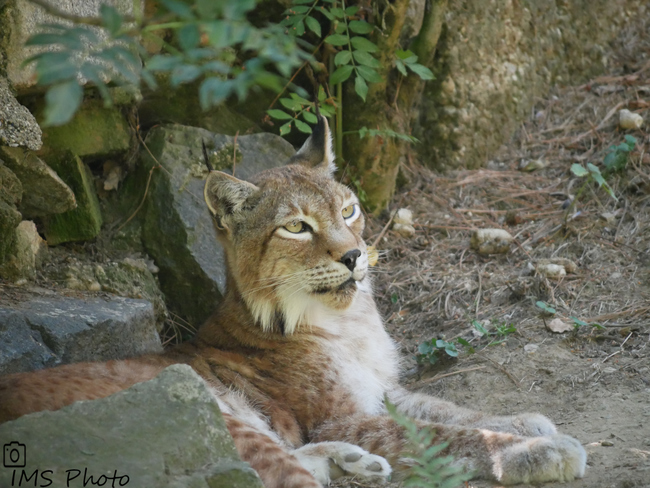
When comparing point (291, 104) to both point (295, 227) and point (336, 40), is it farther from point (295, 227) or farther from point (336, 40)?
point (295, 227)

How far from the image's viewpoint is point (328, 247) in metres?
3.86

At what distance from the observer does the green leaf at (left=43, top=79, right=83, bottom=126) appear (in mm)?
1393

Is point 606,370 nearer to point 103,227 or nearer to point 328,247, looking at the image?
point 328,247

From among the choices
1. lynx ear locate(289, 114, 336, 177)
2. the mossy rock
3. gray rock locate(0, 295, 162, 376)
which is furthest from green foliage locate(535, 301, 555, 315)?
the mossy rock

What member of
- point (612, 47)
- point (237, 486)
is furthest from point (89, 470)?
point (612, 47)

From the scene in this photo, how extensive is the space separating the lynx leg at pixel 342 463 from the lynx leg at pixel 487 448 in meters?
0.12

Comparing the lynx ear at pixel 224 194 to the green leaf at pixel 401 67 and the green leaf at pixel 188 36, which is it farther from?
the green leaf at pixel 188 36

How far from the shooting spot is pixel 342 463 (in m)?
3.43

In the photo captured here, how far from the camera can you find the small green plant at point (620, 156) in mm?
5621

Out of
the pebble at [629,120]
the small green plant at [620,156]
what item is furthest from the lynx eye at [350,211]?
the pebble at [629,120]

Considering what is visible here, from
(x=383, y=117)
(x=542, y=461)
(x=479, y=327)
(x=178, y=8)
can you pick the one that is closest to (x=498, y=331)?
(x=479, y=327)

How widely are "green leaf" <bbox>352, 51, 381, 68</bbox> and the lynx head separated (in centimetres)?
137

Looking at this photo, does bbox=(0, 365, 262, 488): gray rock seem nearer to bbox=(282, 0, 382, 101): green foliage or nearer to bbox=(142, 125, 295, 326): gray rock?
bbox=(142, 125, 295, 326): gray rock

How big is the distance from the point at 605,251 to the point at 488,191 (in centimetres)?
132
